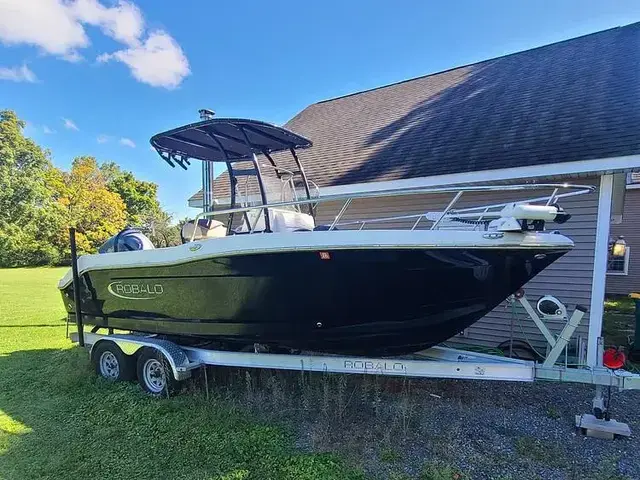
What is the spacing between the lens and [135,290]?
4094 mm

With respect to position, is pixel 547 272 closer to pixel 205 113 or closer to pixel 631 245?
pixel 205 113

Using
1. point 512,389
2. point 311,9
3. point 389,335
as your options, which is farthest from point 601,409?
point 311,9

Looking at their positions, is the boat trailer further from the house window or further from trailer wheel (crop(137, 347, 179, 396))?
the house window

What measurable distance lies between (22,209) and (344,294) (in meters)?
30.2

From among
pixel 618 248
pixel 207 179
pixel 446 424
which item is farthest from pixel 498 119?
pixel 618 248

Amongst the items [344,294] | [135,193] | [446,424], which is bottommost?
[446,424]

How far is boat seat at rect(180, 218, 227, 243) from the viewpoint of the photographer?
393 centimetres

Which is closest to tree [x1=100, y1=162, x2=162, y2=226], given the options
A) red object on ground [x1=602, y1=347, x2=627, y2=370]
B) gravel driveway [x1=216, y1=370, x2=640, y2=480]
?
gravel driveway [x1=216, y1=370, x2=640, y2=480]

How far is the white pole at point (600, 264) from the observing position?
4531 millimetres

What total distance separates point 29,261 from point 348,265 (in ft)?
97.9

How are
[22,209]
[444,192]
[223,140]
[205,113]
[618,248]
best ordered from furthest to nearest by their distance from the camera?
[22,209] → [618,248] → [205,113] → [223,140] → [444,192]

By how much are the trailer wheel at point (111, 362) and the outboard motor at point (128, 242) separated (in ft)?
3.36

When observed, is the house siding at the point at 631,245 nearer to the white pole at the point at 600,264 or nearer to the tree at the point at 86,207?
the white pole at the point at 600,264

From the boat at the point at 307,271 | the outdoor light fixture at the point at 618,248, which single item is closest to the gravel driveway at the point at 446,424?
the boat at the point at 307,271
